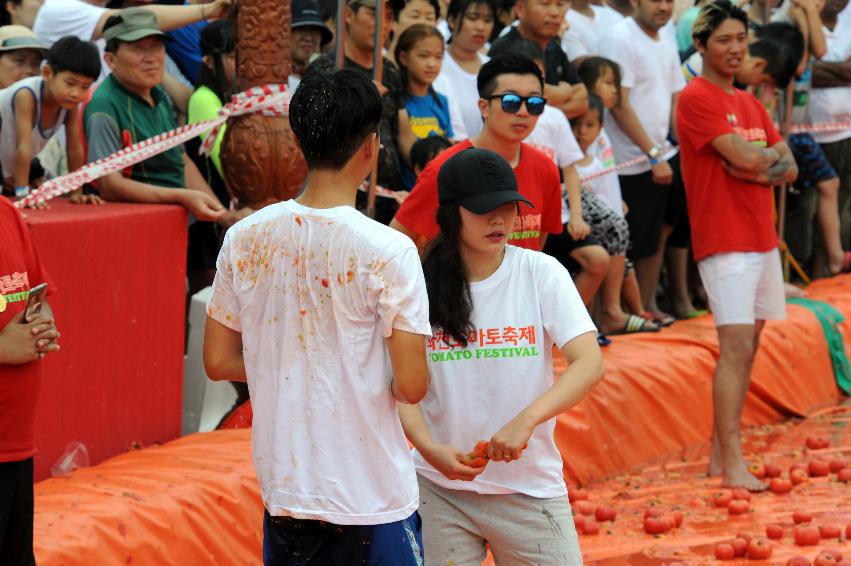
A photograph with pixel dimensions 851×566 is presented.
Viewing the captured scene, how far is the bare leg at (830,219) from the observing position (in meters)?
11.0

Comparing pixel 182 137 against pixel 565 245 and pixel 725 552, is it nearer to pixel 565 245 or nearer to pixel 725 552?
pixel 565 245

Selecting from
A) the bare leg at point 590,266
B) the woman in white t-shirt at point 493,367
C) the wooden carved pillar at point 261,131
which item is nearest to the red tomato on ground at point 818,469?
the bare leg at point 590,266

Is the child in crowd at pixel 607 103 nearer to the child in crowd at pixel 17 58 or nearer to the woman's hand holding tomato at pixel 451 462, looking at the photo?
the child in crowd at pixel 17 58

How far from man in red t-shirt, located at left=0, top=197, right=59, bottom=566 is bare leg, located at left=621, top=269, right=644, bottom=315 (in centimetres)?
526

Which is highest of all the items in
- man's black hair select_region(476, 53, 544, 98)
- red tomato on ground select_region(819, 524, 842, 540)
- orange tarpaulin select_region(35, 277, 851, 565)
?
man's black hair select_region(476, 53, 544, 98)

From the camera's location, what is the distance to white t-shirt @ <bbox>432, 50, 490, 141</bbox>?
7.94 metres

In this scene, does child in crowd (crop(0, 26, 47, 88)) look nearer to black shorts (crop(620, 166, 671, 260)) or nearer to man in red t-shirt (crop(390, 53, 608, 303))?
man in red t-shirt (crop(390, 53, 608, 303))

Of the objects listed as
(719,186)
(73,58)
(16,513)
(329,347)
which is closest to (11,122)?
(73,58)

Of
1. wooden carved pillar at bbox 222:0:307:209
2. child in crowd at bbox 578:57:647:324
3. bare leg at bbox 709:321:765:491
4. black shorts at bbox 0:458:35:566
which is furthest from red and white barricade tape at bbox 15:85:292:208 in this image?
child in crowd at bbox 578:57:647:324

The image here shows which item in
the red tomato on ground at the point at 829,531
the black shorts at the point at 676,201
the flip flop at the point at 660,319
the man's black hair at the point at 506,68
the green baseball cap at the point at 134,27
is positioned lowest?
the red tomato on ground at the point at 829,531

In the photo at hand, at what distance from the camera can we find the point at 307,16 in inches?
315

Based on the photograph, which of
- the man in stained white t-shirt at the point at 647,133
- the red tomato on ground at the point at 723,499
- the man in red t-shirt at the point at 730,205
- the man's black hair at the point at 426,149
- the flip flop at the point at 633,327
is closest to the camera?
the red tomato on ground at the point at 723,499

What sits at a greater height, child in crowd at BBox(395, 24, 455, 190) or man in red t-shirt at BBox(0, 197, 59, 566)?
child in crowd at BBox(395, 24, 455, 190)

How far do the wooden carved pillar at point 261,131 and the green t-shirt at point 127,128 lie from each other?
0.27 metres
